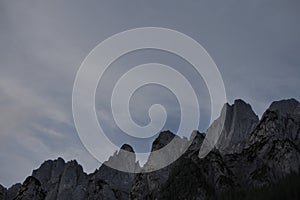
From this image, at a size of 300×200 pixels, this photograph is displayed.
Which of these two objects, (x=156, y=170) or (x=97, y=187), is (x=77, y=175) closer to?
(x=97, y=187)

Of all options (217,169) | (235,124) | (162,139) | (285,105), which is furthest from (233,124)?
(217,169)

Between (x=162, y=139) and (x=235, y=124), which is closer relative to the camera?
(x=162, y=139)

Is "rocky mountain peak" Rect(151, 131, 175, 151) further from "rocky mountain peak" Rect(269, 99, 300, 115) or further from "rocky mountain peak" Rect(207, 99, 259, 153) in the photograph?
"rocky mountain peak" Rect(269, 99, 300, 115)

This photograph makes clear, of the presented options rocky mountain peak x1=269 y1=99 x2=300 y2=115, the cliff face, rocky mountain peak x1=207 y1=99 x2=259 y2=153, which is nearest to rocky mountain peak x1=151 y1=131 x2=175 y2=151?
the cliff face

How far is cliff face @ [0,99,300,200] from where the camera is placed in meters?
94.0

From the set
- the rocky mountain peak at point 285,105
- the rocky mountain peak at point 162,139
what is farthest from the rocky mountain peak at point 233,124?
the rocky mountain peak at point 162,139

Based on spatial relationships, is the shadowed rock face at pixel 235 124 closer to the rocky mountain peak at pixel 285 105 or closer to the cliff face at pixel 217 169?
the cliff face at pixel 217 169

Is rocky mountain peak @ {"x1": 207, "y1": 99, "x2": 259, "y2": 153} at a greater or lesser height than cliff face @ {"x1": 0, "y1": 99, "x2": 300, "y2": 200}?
greater

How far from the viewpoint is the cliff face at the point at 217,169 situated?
9400 centimetres

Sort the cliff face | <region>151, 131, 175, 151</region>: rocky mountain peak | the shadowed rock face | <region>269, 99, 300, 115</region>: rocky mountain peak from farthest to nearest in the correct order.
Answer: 1. <region>269, 99, 300, 115</region>: rocky mountain peak
2. the shadowed rock face
3. <region>151, 131, 175, 151</region>: rocky mountain peak
4. the cliff face

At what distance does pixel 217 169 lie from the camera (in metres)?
99.4

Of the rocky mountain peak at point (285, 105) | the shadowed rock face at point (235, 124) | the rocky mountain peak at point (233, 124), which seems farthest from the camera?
the rocky mountain peak at point (285, 105)

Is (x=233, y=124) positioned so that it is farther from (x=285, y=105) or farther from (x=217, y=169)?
(x=217, y=169)

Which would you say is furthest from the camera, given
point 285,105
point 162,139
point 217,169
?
point 285,105
